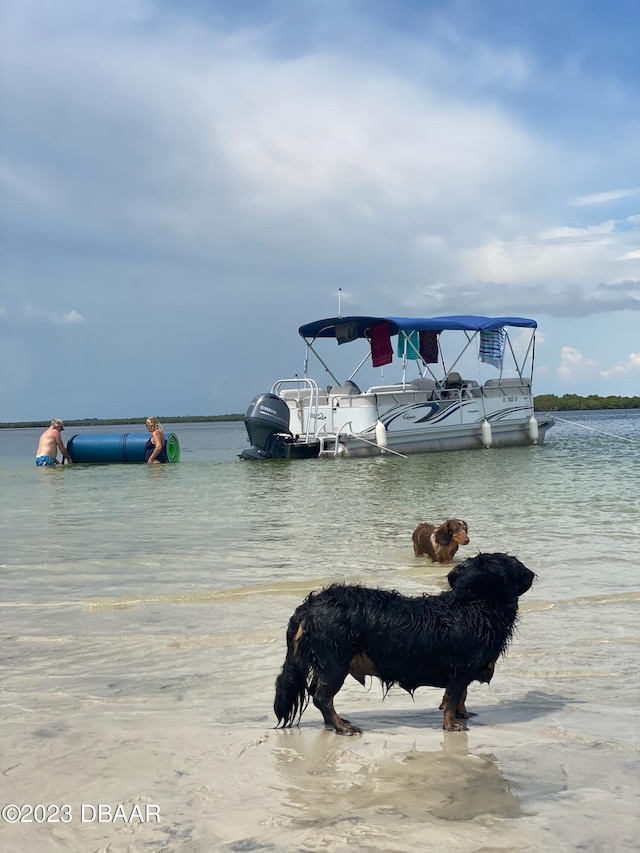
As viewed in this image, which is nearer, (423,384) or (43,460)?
(43,460)

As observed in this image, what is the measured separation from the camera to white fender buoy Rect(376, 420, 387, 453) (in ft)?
85.3

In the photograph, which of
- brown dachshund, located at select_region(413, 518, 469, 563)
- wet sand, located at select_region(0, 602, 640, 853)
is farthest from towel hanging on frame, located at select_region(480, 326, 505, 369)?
wet sand, located at select_region(0, 602, 640, 853)

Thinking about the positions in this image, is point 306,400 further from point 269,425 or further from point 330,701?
point 330,701

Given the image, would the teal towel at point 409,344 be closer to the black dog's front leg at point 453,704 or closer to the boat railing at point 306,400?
the boat railing at point 306,400

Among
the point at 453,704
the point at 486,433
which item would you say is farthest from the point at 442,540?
the point at 486,433

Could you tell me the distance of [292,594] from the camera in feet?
22.2

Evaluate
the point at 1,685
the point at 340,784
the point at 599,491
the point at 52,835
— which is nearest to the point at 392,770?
the point at 340,784

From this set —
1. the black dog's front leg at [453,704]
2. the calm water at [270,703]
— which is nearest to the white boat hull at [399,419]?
the calm water at [270,703]

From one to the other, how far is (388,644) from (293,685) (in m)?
0.45

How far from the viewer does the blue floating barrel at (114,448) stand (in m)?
26.1

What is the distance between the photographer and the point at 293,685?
3.62 meters

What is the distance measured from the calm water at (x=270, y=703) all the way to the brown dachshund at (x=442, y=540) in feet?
0.67

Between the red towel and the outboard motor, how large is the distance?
3418 millimetres

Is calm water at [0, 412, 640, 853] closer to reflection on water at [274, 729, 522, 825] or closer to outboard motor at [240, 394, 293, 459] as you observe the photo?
reflection on water at [274, 729, 522, 825]
